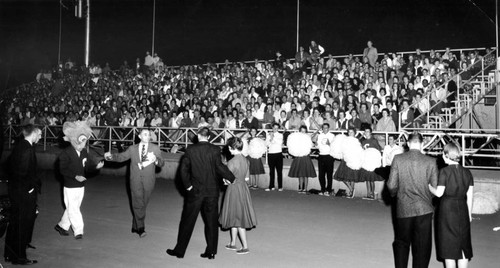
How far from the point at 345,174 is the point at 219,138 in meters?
5.48

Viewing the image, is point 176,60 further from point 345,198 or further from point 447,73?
point 345,198

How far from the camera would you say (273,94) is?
17.9 metres

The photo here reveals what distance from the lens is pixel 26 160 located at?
6781mm

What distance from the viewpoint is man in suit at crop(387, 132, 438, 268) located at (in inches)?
233

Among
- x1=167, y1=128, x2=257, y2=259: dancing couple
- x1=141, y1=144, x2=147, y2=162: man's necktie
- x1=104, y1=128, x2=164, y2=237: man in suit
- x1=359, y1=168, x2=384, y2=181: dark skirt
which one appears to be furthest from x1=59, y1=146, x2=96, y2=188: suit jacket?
x1=359, y1=168, x2=384, y2=181: dark skirt

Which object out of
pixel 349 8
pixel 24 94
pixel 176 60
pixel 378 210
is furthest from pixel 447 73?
pixel 24 94

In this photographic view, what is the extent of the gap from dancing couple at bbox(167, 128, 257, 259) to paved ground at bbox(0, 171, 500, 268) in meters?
0.33

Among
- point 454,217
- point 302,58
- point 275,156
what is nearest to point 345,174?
point 275,156

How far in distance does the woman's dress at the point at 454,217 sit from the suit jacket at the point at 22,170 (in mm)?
5260

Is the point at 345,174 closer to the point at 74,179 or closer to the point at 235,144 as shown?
the point at 235,144

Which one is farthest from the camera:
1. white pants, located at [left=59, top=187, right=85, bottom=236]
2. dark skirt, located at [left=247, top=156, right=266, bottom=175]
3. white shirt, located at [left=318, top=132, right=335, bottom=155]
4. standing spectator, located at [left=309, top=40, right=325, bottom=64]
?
standing spectator, located at [left=309, top=40, right=325, bottom=64]

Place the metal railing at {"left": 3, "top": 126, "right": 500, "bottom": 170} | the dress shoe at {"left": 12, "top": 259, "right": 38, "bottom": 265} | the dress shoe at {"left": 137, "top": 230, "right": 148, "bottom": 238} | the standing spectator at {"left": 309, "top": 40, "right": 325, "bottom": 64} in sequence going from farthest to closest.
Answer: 1. the standing spectator at {"left": 309, "top": 40, "right": 325, "bottom": 64}
2. the metal railing at {"left": 3, "top": 126, "right": 500, "bottom": 170}
3. the dress shoe at {"left": 137, "top": 230, "right": 148, "bottom": 238}
4. the dress shoe at {"left": 12, "top": 259, "right": 38, "bottom": 265}

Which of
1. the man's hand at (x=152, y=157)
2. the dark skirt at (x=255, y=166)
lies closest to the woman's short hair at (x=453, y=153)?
the man's hand at (x=152, y=157)

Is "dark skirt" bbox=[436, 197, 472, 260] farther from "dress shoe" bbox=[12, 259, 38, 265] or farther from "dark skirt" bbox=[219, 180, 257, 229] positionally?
"dress shoe" bbox=[12, 259, 38, 265]
